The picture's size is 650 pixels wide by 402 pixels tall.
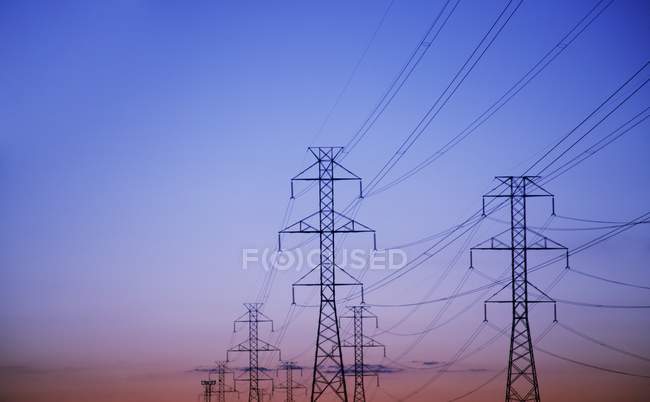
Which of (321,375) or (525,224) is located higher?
(525,224)

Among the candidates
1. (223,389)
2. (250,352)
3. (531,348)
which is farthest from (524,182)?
(223,389)

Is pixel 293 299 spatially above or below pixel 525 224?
below

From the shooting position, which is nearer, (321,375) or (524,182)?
(321,375)

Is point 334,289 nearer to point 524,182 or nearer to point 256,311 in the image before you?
point 524,182

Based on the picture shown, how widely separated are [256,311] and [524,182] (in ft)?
122

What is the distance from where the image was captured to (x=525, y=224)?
179ft

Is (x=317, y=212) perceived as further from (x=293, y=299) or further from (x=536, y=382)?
(x=536, y=382)

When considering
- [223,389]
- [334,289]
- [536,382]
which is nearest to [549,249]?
[536,382]

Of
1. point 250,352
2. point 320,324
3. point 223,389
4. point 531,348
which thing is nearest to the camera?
point 320,324

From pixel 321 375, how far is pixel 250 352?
36043mm

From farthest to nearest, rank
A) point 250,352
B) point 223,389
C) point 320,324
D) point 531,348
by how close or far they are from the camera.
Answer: point 223,389 < point 250,352 < point 531,348 < point 320,324

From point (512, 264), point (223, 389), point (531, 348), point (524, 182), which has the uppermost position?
point (524, 182)

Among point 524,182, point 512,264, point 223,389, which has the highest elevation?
point 524,182

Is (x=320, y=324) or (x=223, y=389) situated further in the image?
(x=223, y=389)
